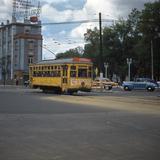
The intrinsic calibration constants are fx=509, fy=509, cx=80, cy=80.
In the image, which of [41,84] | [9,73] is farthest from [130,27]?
[41,84]

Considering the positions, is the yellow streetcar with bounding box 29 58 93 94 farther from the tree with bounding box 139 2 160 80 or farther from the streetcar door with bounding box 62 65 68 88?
the tree with bounding box 139 2 160 80

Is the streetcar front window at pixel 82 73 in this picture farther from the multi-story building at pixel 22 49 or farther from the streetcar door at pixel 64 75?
the multi-story building at pixel 22 49

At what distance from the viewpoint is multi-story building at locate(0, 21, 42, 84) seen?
129 metres

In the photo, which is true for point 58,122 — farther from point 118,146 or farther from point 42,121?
point 118,146

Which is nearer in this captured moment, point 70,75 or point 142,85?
point 70,75

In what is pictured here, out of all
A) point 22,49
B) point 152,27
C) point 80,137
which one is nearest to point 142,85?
point 152,27

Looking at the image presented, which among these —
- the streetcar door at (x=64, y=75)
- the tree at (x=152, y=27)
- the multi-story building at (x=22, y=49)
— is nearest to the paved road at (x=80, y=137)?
the streetcar door at (x=64, y=75)

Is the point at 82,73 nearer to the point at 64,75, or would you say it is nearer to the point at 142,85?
the point at 64,75

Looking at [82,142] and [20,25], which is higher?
[20,25]

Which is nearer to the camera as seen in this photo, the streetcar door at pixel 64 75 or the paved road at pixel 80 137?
the paved road at pixel 80 137

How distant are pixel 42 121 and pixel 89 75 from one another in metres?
27.1

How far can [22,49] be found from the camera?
130500 mm

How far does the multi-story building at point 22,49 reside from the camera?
129 metres

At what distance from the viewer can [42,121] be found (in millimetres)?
19094
